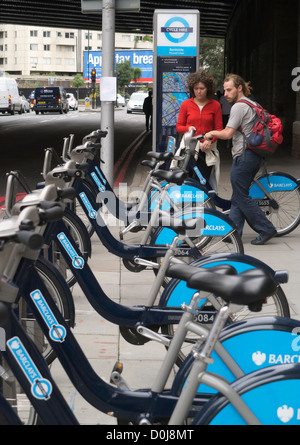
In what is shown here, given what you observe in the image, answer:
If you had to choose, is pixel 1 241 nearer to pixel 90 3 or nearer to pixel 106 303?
Result: pixel 106 303

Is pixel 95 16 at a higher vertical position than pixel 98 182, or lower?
higher

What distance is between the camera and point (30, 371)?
8.70ft

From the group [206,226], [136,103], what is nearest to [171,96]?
[206,226]

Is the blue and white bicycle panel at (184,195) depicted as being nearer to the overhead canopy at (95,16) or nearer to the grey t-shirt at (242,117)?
the grey t-shirt at (242,117)

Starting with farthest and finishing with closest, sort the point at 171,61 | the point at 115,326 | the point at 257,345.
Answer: the point at 171,61 < the point at 115,326 < the point at 257,345

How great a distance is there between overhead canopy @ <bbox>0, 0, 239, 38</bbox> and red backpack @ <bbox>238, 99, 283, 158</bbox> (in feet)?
88.1

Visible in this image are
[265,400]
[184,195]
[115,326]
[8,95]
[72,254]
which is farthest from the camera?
[8,95]

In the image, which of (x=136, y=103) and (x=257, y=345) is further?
(x=136, y=103)

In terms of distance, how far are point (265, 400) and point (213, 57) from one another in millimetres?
64628

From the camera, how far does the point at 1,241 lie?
7.70 ft

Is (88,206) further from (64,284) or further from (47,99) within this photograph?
(47,99)
